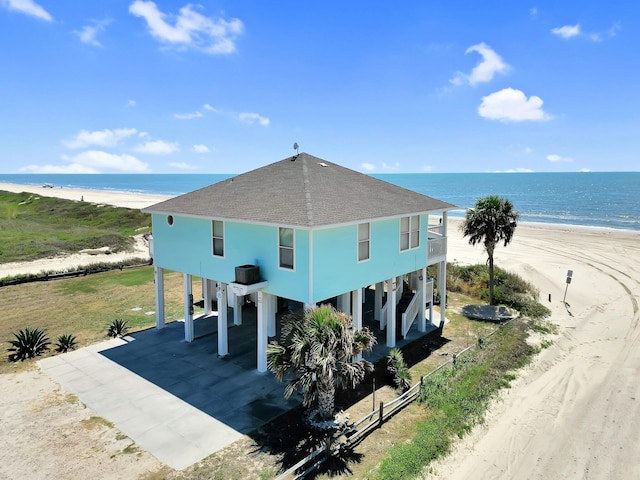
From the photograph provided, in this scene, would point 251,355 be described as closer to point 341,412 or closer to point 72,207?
point 341,412

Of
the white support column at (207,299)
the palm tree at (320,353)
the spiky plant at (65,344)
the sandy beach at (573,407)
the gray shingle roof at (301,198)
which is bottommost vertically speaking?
the sandy beach at (573,407)

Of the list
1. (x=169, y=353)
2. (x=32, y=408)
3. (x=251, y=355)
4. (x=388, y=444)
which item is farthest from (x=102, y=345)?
(x=388, y=444)

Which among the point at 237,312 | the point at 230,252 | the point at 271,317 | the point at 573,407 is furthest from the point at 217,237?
the point at 573,407

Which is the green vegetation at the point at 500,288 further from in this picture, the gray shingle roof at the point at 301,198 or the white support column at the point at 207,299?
the white support column at the point at 207,299

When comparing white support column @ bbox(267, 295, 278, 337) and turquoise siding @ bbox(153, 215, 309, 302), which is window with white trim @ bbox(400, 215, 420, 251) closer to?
turquoise siding @ bbox(153, 215, 309, 302)

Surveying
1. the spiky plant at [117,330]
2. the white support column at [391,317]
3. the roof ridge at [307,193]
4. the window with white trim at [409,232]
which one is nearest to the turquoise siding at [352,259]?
the window with white trim at [409,232]

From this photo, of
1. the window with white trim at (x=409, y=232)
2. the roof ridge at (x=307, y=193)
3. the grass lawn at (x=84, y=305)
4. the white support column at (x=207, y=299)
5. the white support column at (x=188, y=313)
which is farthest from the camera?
the white support column at (x=207, y=299)

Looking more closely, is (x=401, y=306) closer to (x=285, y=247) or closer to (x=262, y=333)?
(x=262, y=333)
